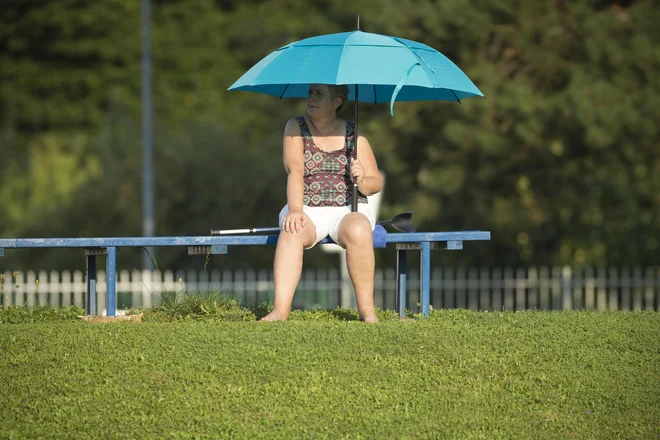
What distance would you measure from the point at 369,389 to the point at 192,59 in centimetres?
2588

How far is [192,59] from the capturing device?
3073 cm

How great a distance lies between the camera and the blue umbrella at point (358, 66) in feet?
22.5

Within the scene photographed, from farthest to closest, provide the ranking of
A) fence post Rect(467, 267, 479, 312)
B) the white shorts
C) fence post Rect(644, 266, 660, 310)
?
fence post Rect(467, 267, 479, 312), fence post Rect(644, 266, 660, 310), the white shorts

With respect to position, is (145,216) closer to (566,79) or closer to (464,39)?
(464,39)

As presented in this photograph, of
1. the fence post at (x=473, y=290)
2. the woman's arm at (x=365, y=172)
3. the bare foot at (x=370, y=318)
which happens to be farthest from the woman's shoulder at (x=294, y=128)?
the fence post at (x=473, y=290)

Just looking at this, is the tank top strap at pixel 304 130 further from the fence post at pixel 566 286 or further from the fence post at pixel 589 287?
the fence post at pixel 589 287

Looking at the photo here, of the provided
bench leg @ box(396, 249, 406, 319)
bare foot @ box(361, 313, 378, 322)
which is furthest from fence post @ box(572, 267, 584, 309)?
bare foot @ box(361, 313, 378, 322)

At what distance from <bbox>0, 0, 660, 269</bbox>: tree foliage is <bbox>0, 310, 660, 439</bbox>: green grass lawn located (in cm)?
1108

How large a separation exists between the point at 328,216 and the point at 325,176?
31 centimetres

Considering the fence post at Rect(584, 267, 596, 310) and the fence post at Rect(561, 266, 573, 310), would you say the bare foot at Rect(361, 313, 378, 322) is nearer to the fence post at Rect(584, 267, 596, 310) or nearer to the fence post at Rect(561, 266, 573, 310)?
the fence post at Rect(561, 266, 573, 310)

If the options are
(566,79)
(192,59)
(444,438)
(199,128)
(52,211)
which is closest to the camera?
(444,438)

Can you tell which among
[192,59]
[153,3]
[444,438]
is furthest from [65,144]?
[444,438]

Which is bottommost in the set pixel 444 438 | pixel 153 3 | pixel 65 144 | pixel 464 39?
pixel 444 438

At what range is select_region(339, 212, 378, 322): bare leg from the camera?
22.9ft
